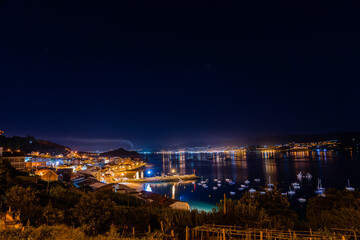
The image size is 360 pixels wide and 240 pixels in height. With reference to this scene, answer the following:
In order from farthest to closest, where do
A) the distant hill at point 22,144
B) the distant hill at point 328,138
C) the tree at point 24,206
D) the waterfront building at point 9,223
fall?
1. the distant hill at point 328,138
2. the distant hill at point 22,144
3. the tree at point 24,206
4. the waterfront building at point 9,223

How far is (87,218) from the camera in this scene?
589 cm

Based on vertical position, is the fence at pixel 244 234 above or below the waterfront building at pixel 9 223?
below

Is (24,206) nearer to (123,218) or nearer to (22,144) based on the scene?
(123,218)

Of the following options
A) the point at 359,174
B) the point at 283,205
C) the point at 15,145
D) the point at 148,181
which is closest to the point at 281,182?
the point at 359,174

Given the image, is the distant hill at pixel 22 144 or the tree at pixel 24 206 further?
the distant hill at pixel 22 144

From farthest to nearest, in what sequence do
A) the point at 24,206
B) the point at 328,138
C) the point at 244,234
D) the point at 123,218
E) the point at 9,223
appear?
the point at 328,138 → the point at 24,206 → the point at 123,218 → the point at 9,223 → the point at 244,234

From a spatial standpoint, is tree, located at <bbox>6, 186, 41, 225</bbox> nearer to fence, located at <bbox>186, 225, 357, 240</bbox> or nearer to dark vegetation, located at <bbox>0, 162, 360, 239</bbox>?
dark vegetation, located at <bbox>0, 162, 360, 239</bbox>

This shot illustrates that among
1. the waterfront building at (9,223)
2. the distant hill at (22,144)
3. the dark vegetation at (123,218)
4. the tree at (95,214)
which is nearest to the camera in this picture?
the waterfront building at (9,223)

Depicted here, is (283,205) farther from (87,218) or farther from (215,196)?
(215,196)

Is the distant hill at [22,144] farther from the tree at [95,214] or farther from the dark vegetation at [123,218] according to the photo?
the tree at [95,214]

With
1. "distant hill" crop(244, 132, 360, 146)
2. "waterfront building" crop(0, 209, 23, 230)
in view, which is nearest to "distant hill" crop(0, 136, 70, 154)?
"waterfront building" crop(0, 209, 23, 230)

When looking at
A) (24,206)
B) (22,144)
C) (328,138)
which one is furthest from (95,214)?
(328,138)

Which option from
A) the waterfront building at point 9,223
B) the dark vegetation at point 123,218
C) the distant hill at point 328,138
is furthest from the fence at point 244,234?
the distant hill at point 328,138

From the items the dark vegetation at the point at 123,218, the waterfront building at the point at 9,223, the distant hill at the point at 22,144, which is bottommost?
the dark vegetation at the point at 123,218
